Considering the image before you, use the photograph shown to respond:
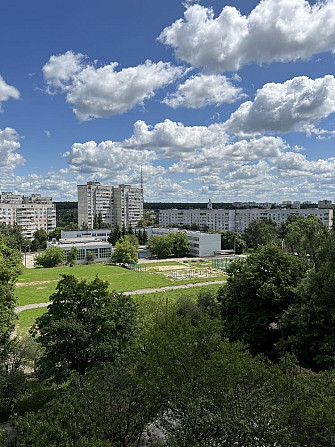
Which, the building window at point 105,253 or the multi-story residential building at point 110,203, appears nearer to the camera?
the building window at point 105,253

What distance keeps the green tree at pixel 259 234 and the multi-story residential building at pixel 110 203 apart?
42.8 m

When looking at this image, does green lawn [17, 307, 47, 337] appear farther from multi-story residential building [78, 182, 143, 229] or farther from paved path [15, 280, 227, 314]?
multi-story residential building [78, 182, 143, 229]

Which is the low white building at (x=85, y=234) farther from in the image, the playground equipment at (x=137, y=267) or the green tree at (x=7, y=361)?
the green tree at (x=7, y=361)

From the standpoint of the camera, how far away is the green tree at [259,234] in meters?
75.9

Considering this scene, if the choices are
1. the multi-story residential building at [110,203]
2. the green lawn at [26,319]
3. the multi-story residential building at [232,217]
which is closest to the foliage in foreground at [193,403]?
the green lawn at [26,319]

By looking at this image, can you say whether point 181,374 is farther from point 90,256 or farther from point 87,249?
point 87,249

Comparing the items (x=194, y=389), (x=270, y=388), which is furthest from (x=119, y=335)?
(x=270, y=388)

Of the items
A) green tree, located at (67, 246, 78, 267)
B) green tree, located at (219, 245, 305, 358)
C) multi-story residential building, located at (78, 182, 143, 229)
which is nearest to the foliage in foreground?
green tree, located at (219, 245, 305, 358)

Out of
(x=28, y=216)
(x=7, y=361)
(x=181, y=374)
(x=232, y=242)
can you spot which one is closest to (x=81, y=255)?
(x=232, y=242)

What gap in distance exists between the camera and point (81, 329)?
520 inches

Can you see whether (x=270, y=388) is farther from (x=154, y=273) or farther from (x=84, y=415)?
(x=154, y=273)

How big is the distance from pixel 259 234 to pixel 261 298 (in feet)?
201

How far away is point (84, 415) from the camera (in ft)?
26.6

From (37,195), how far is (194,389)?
127m
